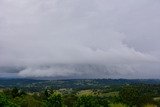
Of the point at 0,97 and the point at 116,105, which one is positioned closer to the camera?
the point at 0,97

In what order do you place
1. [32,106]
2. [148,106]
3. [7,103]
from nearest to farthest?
[7,103] → [32,106] → [148,106]

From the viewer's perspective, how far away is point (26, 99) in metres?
186

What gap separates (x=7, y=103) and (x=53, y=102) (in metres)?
48.6

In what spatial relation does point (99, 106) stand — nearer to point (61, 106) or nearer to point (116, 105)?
point (116, 105)

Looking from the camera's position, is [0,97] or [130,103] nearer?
[0,97]

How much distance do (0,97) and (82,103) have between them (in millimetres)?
52505

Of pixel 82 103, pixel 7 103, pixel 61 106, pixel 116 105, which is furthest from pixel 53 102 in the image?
pixel 7 103

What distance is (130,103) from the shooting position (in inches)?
7657

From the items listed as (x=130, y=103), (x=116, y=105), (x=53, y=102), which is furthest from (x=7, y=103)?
(x=130, y=103)

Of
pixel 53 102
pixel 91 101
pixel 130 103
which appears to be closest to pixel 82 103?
pixel 91 101

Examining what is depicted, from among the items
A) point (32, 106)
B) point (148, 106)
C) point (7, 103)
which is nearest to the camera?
point (7, 103)

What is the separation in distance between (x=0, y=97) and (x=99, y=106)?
57286 millimetres

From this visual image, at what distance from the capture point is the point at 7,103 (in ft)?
467

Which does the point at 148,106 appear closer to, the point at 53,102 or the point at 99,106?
the point at 99,106
